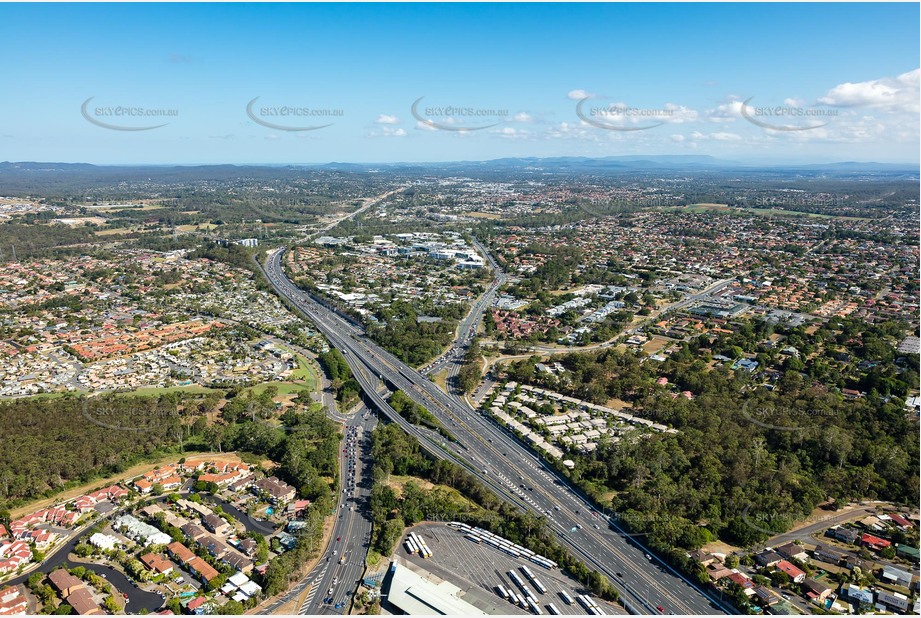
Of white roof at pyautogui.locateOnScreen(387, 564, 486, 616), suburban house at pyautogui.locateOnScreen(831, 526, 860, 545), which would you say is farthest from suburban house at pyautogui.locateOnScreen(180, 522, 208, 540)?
suburban house at pyautogui.locateOnScreen(831, 526, 860, 545)

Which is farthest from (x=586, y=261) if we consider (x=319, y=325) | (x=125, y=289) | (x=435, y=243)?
(x=125, y=289)

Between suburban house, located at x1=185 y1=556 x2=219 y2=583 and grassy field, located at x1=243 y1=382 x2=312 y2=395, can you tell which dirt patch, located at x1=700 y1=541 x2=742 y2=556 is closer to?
suburban house, located at x1=185 y1=556 x2=219 y2=583

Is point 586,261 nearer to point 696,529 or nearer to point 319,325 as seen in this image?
point 319,325

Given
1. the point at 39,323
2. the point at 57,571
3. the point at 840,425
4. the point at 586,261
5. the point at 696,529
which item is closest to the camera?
the point at 57,571

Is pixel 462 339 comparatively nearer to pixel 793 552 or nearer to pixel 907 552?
pixel 793 552

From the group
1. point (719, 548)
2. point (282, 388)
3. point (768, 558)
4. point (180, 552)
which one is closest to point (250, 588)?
point (180, 552)
